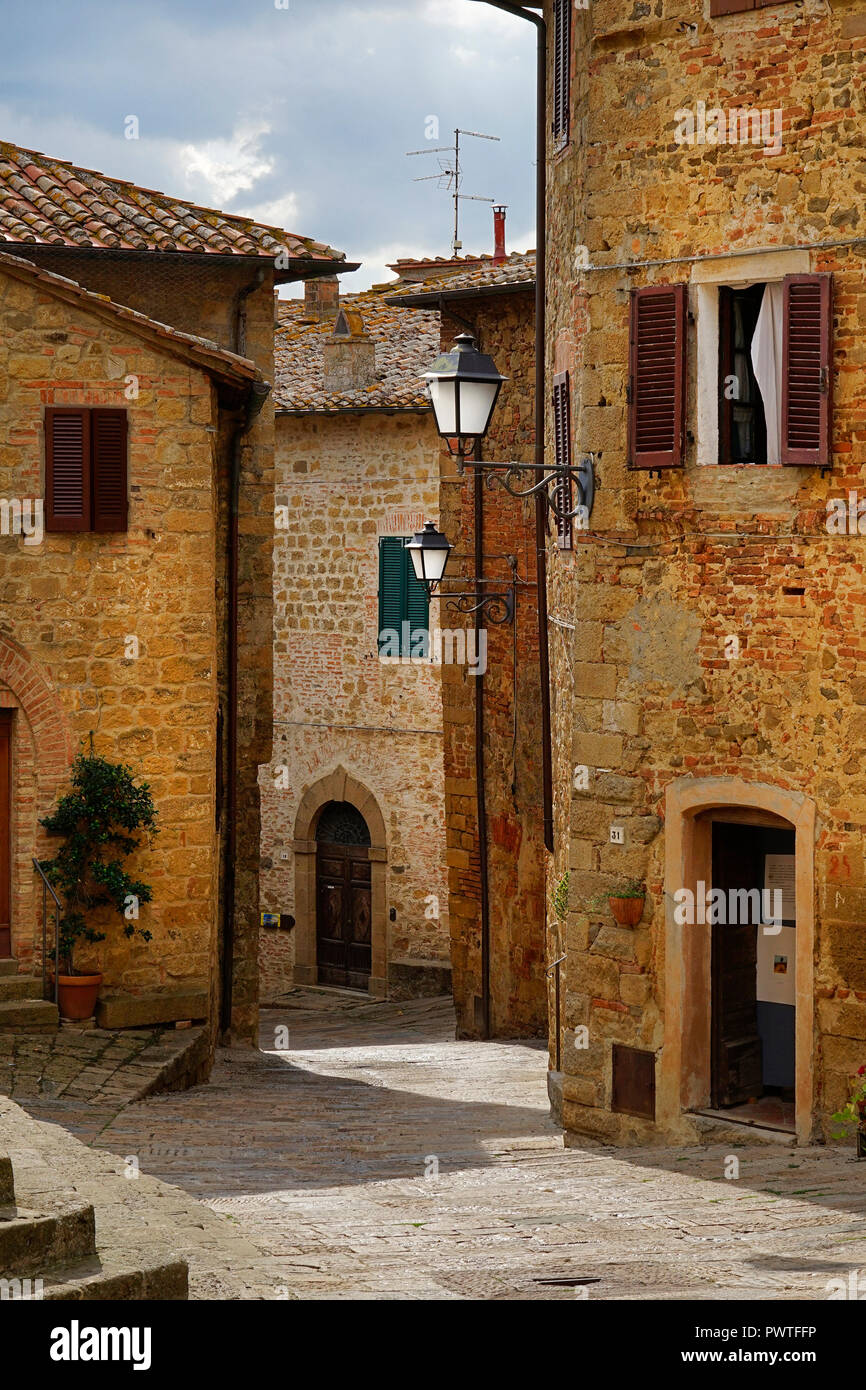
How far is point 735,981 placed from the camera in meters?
10.5

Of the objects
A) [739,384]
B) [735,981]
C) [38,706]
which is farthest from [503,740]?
[739,384]

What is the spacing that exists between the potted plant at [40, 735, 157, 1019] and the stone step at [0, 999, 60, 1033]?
27 centimetres

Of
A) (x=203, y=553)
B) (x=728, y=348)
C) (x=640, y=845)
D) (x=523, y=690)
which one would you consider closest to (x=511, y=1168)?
(x=640, y=845)

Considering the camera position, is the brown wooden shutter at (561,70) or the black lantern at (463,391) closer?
the black lantern at (463,391)

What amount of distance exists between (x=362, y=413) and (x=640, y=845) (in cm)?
1409

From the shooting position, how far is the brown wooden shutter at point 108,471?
1307cm

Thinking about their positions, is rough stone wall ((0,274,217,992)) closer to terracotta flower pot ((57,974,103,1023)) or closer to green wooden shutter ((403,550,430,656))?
terracotta flower pot ((57,974,103,1023))

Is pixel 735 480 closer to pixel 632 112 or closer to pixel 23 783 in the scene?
pixel 632 112

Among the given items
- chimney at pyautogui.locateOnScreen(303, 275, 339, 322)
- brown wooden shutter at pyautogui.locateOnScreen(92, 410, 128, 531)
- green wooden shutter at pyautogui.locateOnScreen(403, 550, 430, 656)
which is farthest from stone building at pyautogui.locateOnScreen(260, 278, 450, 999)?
brown wooden shutter at pyautogui.locateOnScreen(92, 410, 128, 531)

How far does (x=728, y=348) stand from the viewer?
10.1m

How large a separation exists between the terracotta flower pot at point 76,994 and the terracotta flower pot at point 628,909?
15.0 ft

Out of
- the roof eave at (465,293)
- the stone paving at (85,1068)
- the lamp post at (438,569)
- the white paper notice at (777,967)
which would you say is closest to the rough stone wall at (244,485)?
the lamp post at (438,569)

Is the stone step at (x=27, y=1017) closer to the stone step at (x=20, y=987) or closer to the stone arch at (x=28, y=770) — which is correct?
the stone step at (x=20, y=987)

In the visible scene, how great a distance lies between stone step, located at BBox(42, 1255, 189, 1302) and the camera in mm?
5090
